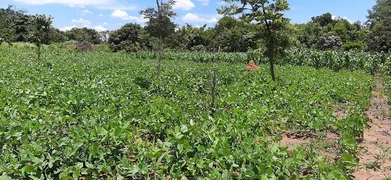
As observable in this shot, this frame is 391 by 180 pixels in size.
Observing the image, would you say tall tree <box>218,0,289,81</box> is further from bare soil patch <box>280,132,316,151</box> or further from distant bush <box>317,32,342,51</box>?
distant bush <box>317,32,342,51</box>

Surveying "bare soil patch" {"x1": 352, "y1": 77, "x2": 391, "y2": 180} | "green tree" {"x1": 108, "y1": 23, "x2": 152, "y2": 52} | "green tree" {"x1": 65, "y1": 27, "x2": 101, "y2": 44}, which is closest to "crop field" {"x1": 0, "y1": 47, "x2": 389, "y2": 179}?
"bare soil patch" {"x1": 352, "y1": 77, "x2": 391, "y2": 180}

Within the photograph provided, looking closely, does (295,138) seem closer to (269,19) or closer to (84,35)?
(269,19)

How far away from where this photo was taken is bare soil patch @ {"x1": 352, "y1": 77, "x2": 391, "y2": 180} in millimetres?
4191

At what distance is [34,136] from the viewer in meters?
3.34

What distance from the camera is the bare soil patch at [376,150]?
13.8 feet

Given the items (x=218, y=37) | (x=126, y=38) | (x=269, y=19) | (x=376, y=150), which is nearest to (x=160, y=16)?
(x=269, y=19)

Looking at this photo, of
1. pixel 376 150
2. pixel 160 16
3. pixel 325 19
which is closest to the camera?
pixel 376 150

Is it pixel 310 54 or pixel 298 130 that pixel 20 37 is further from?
pixel 298 130

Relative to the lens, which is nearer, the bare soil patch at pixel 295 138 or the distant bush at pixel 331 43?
the bare soil patch at pixel 295 138

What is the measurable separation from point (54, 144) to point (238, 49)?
113 ft

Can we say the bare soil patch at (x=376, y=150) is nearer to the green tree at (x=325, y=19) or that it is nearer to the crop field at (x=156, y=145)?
the crop field at (x=156, y=145)

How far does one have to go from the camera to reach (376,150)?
5164mm

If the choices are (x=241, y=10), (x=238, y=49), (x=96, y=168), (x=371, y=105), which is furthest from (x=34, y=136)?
(x=238, y=49)

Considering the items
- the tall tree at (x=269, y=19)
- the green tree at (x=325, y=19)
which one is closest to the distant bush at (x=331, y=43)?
the tall tree at (x=269, y=19)
